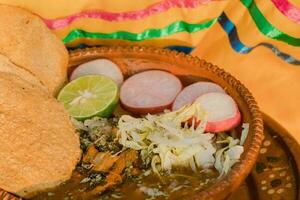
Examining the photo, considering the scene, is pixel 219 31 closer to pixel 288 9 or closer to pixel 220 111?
pixel 288 9

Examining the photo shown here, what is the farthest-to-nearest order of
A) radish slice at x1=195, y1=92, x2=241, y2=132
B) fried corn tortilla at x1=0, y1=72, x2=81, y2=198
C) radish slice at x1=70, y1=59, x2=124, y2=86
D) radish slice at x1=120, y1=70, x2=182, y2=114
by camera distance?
radish slice at x1=70, y1=59, x2=124, y2=86 < radish slice at x1=120, y1=70, x2=182, y2=114 < radish slice at x1=195, y1=92, x2=241, y2=132 < fried corn tortilla at x1=0, y1=72, x2=81, y2=198

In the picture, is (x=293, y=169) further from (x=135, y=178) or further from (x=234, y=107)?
(x=135, y=178)

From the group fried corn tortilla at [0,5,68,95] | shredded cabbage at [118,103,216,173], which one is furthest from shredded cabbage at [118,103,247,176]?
fried corn tortilla at [0,5,68,95]

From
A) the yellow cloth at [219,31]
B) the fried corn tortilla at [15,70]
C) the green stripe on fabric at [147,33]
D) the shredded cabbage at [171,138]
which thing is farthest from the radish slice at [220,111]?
the fried corn tortilla at [15,70]

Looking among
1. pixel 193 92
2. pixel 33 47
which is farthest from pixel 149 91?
pixel 33 47

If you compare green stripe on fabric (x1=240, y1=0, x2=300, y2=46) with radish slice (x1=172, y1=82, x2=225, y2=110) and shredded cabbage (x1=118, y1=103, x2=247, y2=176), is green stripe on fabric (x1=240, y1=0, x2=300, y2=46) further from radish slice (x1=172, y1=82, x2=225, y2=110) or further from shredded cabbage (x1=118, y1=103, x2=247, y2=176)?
shredded cabbage (x1=118, y1=103, x2=247, y2=176)

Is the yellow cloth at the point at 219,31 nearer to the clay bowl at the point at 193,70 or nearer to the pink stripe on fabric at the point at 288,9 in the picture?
the pink stripe on fabric at the point at 288,9
